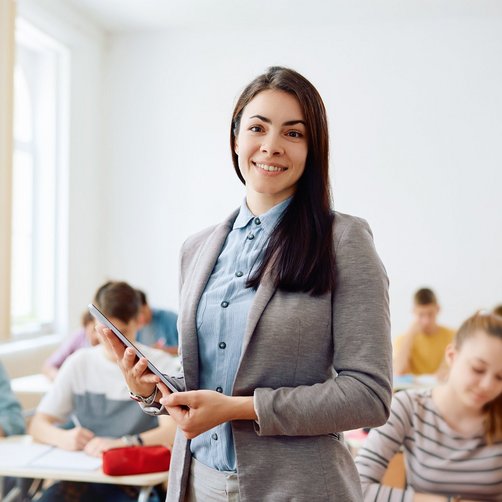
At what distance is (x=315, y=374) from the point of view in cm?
120

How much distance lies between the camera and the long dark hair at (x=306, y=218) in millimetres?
1187

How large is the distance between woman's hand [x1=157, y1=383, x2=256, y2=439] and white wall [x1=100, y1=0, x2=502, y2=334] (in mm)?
4983

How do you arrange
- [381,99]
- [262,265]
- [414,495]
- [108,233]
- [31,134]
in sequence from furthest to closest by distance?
1. [108,233]
2. [381,99]
3. [31,134]
4. [414,495]
5. [262,265]

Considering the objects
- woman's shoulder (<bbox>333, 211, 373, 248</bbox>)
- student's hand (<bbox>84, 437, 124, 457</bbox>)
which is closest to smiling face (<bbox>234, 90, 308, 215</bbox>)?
woman's shoulder (<bbox>333, 211, 373, 248</bbox>)

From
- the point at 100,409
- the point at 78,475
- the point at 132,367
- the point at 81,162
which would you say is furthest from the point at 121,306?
the point at 81,162

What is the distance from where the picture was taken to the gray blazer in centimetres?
114

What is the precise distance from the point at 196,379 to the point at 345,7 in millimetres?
5314

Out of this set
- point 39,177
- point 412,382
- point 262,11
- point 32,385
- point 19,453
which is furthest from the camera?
point 262,11

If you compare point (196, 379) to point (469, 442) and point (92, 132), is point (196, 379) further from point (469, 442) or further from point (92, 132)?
point (92, 132)

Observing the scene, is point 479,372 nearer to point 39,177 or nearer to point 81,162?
point 39,177

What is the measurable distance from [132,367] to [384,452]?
108cm

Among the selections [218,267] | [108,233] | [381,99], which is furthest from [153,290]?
[218,267]

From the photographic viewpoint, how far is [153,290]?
6691 mm

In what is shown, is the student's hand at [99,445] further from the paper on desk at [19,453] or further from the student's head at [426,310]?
the student's head at [426,310]
